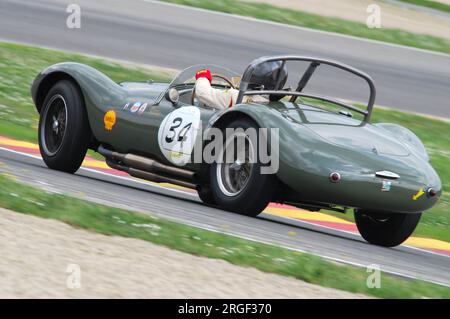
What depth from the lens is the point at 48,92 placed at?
10.7m

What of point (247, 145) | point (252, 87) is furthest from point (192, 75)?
point (247, 145)

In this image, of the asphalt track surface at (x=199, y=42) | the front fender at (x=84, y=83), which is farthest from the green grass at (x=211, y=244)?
the asphalt track surface at (x=199, y=42)

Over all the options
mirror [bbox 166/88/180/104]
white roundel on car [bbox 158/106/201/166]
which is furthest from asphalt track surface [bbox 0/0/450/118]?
white roundel on car [bbox 158/106/201/166]

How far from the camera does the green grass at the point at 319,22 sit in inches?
848

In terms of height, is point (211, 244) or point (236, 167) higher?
point (236, 167)

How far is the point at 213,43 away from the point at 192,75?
9014 mm

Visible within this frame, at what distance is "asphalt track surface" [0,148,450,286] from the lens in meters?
8.22

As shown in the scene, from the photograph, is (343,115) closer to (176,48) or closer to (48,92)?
(48,92)

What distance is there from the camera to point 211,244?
750cm

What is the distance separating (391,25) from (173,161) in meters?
14.1

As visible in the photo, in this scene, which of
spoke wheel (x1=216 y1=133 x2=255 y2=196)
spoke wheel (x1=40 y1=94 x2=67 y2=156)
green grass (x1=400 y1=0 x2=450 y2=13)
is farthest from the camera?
green grass (x1=400 y1=0 x2=450 y2=13)

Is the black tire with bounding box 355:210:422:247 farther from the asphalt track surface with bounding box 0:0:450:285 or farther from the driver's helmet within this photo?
the asphalt track surface with bounding box 0:0:450:285

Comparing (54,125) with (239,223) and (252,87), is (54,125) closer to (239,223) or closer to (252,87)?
(252,87)
